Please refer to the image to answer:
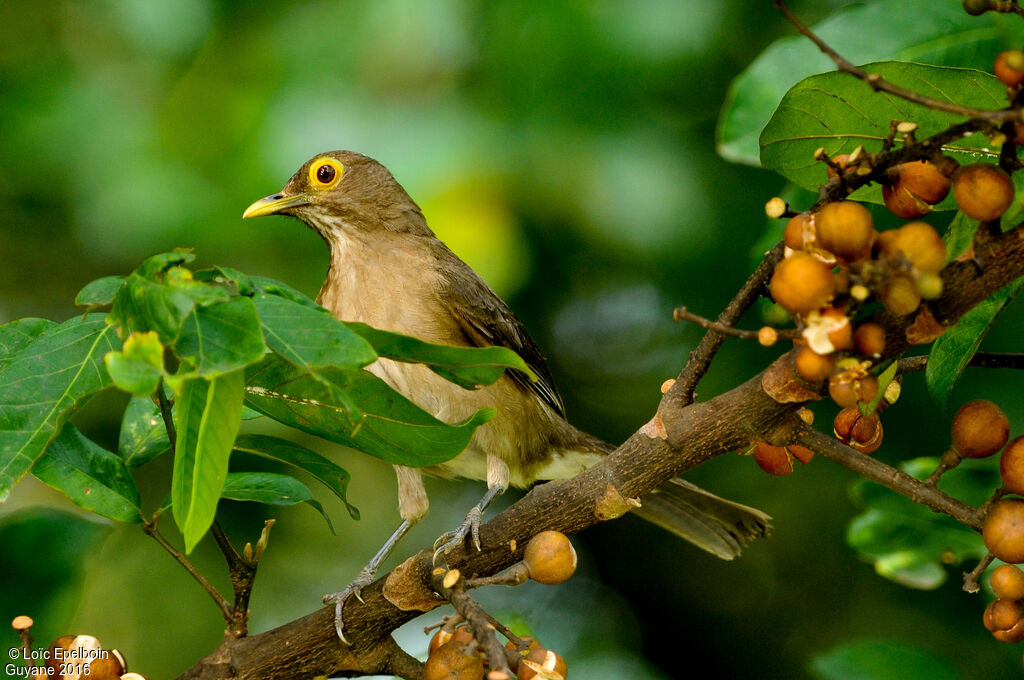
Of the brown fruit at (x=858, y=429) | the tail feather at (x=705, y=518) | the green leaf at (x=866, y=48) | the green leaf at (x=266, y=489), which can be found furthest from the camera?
the tail feather at (x=705, y=518)

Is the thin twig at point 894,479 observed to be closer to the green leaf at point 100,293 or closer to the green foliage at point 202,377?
the green foliage at point 202,377

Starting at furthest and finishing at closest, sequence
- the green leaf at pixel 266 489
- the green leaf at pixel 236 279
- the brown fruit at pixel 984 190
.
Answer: the green leaf at pixel 266 489
the green leaf at pixel 236 279
the brown fruit at pixel 984 190

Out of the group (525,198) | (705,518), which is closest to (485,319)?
(525,198)

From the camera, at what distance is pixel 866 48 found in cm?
360

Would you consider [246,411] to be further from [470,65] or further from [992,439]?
[470,65]

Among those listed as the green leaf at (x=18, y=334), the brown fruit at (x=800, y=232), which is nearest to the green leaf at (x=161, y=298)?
the green leaf at (x=18, y=334)

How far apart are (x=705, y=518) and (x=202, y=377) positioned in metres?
3.03

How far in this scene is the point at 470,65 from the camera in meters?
5.32

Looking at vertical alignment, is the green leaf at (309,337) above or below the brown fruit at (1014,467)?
above

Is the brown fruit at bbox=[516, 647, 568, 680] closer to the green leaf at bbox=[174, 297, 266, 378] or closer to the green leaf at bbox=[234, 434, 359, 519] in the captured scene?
the green leaf at bbox=[174, 297, 266, 378]

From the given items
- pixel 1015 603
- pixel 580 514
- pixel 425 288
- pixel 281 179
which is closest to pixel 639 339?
pixel 425 288

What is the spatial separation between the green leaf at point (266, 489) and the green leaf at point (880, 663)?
1.70 metres

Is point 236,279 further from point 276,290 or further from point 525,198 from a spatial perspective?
point 525,198

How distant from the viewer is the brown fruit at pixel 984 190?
2047 mm
